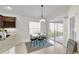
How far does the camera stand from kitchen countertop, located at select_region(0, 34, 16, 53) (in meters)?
1.39

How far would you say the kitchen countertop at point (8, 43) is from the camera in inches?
54.9

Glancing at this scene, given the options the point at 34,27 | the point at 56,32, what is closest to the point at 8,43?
the point at 34,27

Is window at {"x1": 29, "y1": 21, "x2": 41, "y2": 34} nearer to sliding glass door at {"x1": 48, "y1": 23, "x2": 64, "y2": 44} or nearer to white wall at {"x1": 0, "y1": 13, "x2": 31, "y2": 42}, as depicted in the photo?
white wall at {"x1": 0, "y1": 13, "x2": 31, "y2": 42}

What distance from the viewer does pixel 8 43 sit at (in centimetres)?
149

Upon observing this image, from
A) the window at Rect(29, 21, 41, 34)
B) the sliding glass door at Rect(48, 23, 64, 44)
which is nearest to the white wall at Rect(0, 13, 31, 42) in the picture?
the window at Rect(29, 21, 41, 34)

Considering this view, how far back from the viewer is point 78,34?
1.71 metres

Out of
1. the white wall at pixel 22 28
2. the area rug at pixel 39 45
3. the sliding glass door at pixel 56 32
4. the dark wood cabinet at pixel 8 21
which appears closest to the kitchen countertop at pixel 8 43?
the white wall at pixel 22 28

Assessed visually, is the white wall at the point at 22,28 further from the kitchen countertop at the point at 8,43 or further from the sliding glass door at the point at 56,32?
the sliding glass door at the point at 56,32

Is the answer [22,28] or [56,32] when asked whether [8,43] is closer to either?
[22,28]

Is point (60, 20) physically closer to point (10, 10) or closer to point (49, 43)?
point (49, 43)

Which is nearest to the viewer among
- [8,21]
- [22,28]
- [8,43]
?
[8,43]
